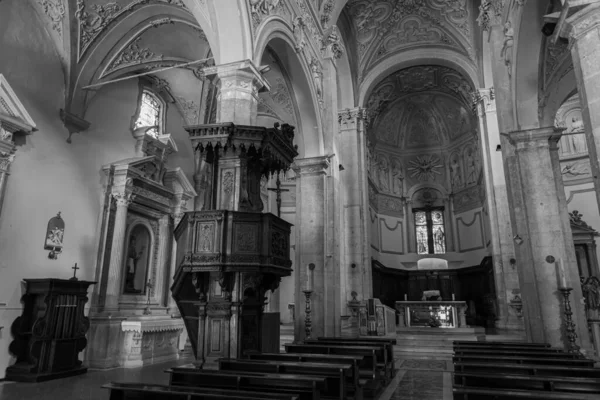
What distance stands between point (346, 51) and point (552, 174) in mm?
10141

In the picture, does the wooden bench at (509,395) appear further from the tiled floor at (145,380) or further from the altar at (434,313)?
the altar at (434,313)

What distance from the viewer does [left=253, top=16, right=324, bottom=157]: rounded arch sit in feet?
31.4

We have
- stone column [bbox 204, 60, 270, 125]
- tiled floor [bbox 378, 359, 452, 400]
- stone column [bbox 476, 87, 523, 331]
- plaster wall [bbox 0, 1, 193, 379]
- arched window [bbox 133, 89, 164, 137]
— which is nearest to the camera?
tiled floor [bbox 378, 359, 452, 400]

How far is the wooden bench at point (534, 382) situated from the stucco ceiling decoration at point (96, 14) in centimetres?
921

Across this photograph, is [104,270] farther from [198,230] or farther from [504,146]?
[504,146]

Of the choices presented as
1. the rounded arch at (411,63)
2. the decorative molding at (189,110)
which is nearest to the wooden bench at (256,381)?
the decorative molding at (189,110)

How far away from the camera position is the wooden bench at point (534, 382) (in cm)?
336

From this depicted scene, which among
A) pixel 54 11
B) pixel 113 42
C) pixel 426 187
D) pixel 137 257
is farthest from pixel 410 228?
pixel 54 11

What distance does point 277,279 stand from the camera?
241 inches

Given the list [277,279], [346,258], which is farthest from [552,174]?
[346,258]

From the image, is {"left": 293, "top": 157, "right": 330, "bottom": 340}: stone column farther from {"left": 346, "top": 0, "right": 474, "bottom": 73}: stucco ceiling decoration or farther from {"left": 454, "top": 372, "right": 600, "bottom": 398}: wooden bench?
{"left": 346, "top": 0, "right": 474, "bottom": 73}: stucco ceiling decoration

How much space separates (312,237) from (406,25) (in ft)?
36.0

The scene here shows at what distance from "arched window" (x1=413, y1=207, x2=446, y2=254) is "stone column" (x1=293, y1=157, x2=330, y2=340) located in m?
12.7

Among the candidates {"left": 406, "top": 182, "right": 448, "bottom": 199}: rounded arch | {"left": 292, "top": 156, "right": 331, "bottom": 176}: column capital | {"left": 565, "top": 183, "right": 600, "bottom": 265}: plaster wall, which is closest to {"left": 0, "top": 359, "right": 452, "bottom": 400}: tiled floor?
{"left": 292, "top": 156, "right": 331, "bottom": 176}: column capital
